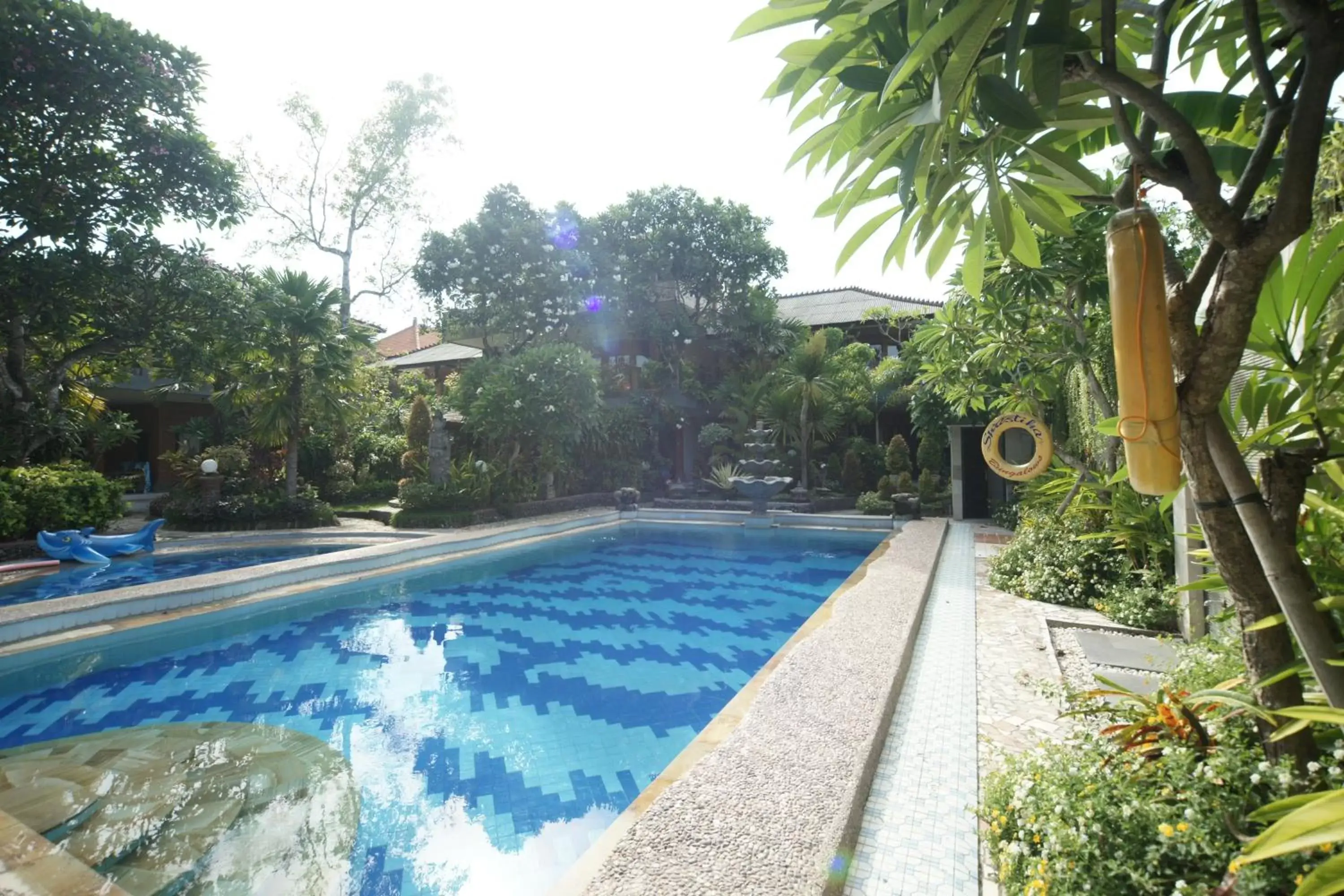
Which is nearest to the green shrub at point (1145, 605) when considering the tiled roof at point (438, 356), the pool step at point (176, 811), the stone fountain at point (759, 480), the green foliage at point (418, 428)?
the pool step at point (176, 811)

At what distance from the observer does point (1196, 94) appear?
197 centimetres

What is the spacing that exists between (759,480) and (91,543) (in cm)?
1390

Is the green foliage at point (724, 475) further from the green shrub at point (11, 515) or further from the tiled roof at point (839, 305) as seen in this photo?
the green shrub at point (11, 515)

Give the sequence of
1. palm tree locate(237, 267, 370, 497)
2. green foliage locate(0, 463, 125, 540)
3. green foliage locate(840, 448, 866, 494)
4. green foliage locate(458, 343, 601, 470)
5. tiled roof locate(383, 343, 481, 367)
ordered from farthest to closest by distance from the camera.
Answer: tiled roof locate(383, 343, 481, 367)
green foliage locate(840, 448, 866, 494)
green foliage locate(458, 343, 601, 470)
palm tree locate(237, 267, 370, 497)
green foliage locate(0, 463, 125, 540)

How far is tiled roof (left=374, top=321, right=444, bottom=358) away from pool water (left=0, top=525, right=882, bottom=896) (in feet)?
85.9

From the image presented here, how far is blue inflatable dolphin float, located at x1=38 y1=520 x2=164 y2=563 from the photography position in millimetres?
10250

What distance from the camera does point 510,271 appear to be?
1980 centimetres

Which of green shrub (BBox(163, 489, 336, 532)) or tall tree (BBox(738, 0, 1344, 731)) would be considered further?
green shrub (BBox(163, 489, 336, 532))

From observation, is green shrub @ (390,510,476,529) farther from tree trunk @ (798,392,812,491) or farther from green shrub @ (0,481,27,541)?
tree trunk @ (798,392,812,491)

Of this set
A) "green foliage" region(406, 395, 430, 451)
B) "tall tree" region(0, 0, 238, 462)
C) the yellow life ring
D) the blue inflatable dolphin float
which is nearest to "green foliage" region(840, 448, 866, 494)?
the yellow life ring

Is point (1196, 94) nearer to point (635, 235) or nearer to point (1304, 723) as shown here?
point (1304, 723)

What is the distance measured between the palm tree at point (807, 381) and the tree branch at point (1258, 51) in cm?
1705

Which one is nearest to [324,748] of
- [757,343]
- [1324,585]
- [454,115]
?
[1324,585]

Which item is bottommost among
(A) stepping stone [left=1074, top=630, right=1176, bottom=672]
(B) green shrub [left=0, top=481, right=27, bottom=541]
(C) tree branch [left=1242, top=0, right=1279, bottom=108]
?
(A) stepping stone [left=1074, top=630, right=1176, bottom=672]
